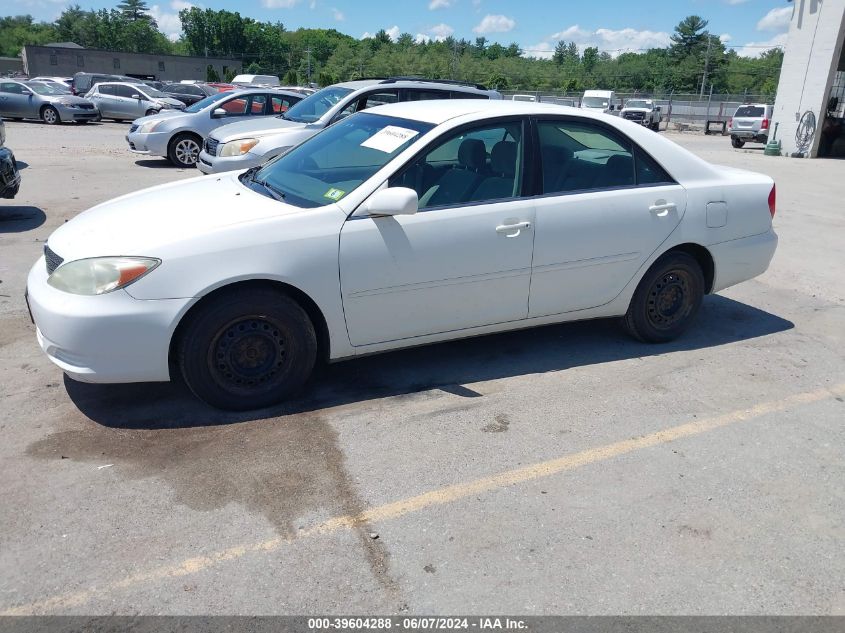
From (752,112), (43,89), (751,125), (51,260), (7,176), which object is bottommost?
(7,176)

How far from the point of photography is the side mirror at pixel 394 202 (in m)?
3.88

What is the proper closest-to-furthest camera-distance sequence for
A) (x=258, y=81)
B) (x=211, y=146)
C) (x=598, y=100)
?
1. (x=211, y=146)
2. (x=258, y=81)
3. (x=598, y=100)

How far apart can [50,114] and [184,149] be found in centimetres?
1317

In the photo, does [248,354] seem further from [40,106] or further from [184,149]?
[40,106]

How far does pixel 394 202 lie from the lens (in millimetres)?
3875

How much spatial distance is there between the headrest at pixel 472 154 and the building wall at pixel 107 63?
6887 centimetres

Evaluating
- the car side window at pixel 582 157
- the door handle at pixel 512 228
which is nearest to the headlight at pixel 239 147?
the car side window at pixel 582 157

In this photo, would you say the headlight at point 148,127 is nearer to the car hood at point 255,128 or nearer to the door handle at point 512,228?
the car hood at point 255,128

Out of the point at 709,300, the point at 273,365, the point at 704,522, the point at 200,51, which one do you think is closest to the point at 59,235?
the point at 273,365

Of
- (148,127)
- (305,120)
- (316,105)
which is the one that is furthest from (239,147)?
(148,127)

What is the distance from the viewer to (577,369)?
4789 millimetres

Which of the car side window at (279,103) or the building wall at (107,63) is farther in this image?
the building wall at (107,63)

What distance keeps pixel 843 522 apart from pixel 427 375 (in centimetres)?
243

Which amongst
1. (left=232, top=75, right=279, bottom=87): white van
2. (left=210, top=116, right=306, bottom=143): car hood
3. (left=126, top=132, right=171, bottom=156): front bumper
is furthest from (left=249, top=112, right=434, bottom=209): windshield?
(left=232, top=75, right=279, bottom=87): white van
